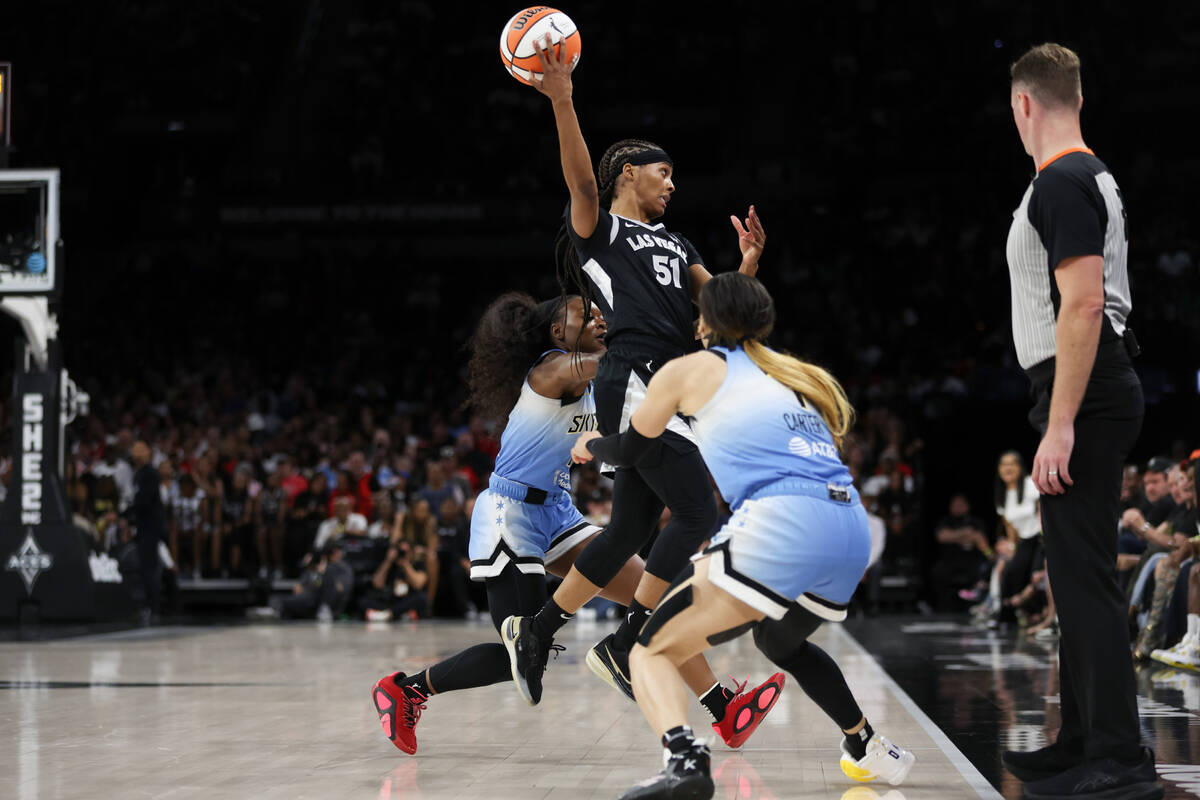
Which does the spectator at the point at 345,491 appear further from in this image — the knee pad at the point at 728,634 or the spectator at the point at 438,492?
the knee pad at the point at 728,634

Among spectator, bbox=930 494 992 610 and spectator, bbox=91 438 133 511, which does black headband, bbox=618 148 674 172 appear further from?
spectator, bbox=91 438 133 511

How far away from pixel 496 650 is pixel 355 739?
0.89m

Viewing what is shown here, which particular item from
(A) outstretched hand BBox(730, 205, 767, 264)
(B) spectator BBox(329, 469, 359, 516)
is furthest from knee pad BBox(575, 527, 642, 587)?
(B) spectator BBox(329, 469, 359, 516)

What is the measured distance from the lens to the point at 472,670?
4.73m

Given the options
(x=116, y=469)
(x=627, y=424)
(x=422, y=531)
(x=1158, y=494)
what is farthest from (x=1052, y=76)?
(x=116, y=469)

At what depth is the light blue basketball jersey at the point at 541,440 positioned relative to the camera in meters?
4.95

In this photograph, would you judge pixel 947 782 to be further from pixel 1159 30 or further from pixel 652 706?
pixel 1159 30

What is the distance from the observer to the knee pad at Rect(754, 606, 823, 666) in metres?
3.67

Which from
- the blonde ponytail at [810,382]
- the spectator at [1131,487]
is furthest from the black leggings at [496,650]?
the spectator at [1131,487]

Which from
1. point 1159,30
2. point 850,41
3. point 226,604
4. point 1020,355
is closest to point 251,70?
point 850,41

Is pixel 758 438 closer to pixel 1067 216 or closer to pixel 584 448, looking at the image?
pixel 584 448

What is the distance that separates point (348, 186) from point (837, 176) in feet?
27.7

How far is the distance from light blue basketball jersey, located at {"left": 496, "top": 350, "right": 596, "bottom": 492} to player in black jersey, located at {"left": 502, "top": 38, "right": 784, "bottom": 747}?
390mm

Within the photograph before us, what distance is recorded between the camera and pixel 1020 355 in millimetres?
3920
